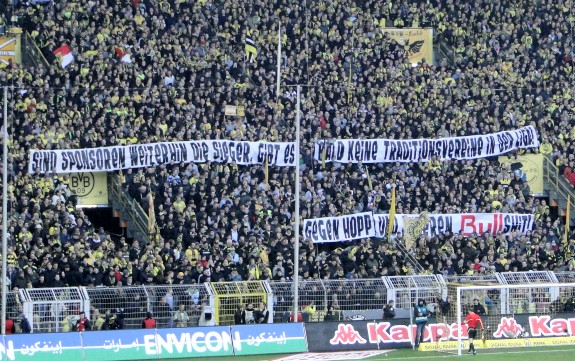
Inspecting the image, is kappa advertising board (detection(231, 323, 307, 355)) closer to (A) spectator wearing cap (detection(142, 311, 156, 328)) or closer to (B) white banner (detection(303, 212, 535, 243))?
(A) spectator wearing cap (detection(142, 311, 156, 328))

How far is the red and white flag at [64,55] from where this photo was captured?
150 feet

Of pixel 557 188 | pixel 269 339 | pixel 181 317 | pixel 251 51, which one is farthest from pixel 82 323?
pixel 557 188

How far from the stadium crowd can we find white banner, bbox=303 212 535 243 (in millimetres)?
399

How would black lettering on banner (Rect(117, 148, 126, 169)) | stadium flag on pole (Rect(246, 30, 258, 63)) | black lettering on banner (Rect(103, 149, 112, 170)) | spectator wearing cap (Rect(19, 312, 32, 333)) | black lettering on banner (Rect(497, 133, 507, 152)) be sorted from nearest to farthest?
1. spectator wearing cap (Rect(19, 312, 32, 333))
2. black lettering on banner (Rect(103, 149, 112, 170))
3. black lettering on banner (Rect(117, 148, 126, 169))
4. stadium flag on pole (Rect(246, 30, 258, 63))
5. black lettering on banner (Rect(497, 133, 507, 152))

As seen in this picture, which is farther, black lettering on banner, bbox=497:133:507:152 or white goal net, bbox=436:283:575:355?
black lettering on banner, bbox=497:133:507:152

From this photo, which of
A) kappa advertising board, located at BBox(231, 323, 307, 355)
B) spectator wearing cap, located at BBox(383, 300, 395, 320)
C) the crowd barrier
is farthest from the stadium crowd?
kappa advertising board, located at BBox(231, 323, 307, 355)

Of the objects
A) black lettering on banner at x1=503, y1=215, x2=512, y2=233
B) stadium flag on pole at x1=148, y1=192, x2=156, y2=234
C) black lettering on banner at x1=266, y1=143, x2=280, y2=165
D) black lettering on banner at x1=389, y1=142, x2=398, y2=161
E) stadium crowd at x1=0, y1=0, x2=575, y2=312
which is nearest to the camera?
stadium crowd at x1=0, y1=0, x2=575, y2=312

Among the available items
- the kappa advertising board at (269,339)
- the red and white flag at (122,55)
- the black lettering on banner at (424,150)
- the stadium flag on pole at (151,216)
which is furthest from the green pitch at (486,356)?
the red and white flag at (122,55)

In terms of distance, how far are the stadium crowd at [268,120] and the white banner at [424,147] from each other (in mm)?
375

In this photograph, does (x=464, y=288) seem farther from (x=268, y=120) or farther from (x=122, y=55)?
(x=122, y=55)

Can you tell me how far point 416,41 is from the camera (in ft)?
187

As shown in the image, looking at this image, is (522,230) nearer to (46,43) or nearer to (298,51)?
(298,51)

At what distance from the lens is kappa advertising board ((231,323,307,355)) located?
36.4 meters

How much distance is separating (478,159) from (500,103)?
3170mm
